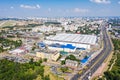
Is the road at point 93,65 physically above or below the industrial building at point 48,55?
below

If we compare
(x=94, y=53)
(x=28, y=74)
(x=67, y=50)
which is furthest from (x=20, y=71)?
(x=94, y=53)

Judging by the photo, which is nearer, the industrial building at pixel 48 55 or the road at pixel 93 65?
the road at pixel 93 65

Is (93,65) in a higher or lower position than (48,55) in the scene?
lower

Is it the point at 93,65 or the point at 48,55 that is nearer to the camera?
the point at 93,65

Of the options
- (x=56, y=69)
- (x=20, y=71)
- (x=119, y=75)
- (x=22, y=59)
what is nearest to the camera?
(x=119, y=75)

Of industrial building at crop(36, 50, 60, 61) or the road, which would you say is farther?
industrial building at crop(36, 50, 60, 61)

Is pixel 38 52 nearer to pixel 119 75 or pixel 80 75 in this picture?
pixel 80 75

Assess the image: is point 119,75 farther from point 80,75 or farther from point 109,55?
point 109,55

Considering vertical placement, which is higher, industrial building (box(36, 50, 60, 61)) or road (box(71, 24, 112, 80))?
industrial building (box(36, 50, 60, 61))

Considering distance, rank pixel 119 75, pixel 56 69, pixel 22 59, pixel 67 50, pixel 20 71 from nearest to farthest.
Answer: pixel 119 75
pixel 20 71
pixel 56 69
pixel 22 59
pixel 67 50

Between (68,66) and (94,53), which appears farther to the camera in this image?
(94,53)
